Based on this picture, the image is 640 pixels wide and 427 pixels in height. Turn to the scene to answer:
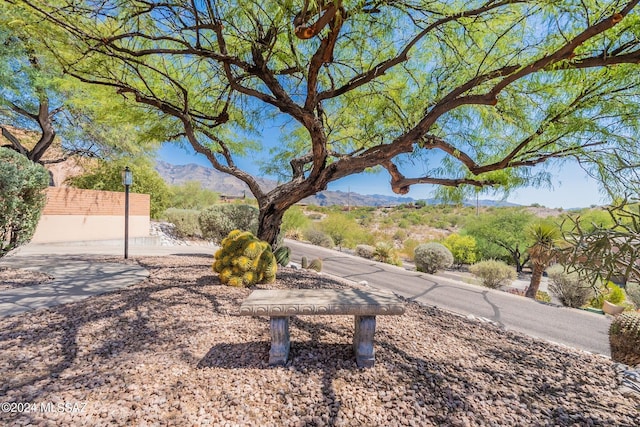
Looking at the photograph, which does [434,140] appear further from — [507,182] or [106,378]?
[106,378]

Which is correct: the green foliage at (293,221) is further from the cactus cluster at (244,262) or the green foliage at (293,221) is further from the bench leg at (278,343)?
the bench leg at (278,343)

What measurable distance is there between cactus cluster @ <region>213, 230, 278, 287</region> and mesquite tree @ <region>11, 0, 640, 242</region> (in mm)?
1383

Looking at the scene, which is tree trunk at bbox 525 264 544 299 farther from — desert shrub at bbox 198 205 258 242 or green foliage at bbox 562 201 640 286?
desert shrub at bbox 198 205 258 242

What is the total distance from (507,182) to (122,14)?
631 cm

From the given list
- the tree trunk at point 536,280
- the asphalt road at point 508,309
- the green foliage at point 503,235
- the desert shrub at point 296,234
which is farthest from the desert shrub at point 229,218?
the green foliage at point 503,235

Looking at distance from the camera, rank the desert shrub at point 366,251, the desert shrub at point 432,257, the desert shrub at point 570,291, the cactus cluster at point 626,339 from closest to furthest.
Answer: the cactus cluster at point 626,339 < the desert shrub at point 570,291 < the desert shrub at point 432,257 < the desert shrub at point 366,251

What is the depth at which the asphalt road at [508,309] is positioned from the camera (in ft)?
15.1

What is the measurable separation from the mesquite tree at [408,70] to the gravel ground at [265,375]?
275cm

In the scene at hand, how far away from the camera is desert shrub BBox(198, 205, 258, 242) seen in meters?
10.5

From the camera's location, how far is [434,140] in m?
4.38

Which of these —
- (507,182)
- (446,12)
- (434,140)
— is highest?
(446,12)

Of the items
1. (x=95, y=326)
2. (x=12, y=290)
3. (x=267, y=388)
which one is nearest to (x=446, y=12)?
(x=267, y=388)

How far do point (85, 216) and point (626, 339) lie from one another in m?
15.0

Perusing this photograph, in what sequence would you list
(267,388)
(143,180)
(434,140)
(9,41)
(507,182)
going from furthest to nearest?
(143,180) → (9,41) → (507,182) → (434,140) → (267,388)
